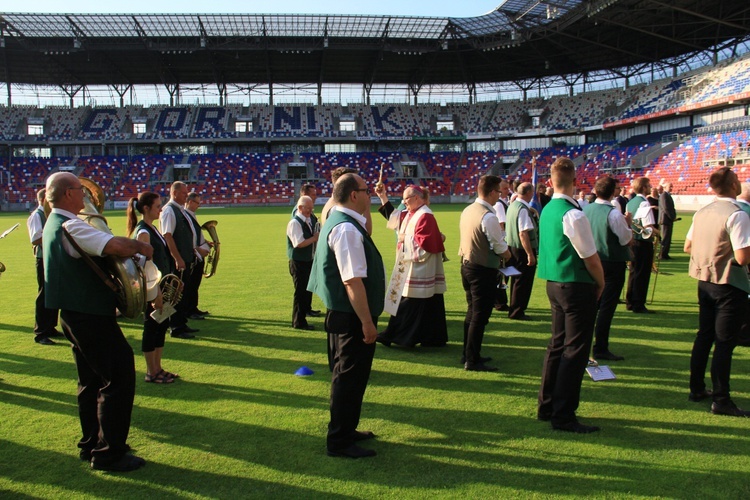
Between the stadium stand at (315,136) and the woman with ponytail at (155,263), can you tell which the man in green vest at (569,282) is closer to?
the woman with ponytail at (155,263)

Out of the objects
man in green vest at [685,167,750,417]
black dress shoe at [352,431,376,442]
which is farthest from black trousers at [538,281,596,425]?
black dress shoe at [352,431,376,442]

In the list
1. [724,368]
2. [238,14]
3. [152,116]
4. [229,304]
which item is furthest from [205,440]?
[152,116]

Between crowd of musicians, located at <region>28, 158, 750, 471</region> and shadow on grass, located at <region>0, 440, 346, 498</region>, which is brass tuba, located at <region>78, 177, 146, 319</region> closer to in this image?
crowd of musicians, located at <region>28, 158, 750, 471</region>

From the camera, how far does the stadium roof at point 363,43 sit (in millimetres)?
43344

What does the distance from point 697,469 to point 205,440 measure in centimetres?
367

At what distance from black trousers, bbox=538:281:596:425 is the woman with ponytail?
3.77 m

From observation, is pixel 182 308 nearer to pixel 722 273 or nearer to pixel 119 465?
pixel 119 465

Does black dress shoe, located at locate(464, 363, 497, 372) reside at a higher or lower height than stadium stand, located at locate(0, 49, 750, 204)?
lower

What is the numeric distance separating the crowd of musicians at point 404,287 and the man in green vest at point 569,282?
11 mm

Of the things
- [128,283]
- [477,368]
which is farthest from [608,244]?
[128,283]

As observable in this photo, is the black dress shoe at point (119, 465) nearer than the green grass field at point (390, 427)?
No

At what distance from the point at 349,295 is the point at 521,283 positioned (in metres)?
5.14

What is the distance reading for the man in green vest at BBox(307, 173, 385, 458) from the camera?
3865 mm

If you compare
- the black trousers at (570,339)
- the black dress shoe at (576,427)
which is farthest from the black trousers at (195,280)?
the black dress shoe at (576,427)
